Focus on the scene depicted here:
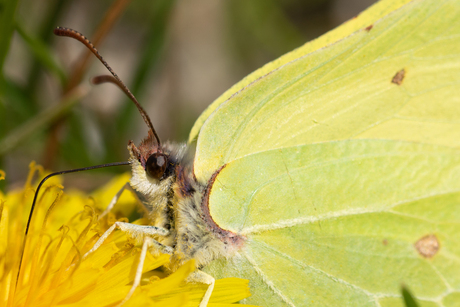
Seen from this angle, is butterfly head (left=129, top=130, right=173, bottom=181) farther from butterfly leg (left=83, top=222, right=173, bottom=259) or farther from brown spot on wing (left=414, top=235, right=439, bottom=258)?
brown spot on wing (left=414, top=235, right=439, bottom=258)

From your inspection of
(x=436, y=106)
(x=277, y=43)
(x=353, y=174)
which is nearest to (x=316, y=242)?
(x=353, y=174)

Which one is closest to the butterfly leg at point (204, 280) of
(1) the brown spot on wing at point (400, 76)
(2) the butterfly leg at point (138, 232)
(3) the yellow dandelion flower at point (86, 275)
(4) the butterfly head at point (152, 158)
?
(3) the yellow dandelion flower at point (86, 275)

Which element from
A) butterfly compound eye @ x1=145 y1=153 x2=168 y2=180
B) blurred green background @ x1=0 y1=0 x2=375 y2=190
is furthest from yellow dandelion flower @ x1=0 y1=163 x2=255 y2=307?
blurred green background @ x1=0 y1=0 x2=375 y2=190

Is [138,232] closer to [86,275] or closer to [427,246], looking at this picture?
[86,275]

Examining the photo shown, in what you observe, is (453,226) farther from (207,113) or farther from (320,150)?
(207,113)

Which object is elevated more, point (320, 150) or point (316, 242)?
point (320, 150)
